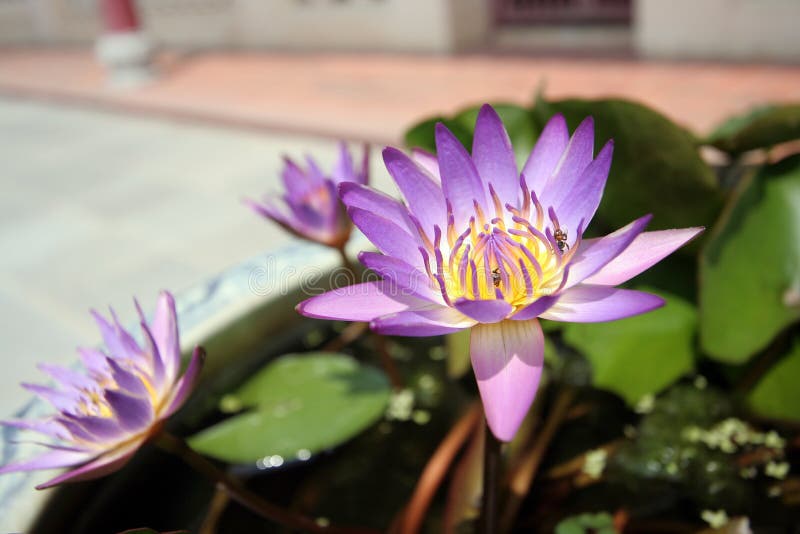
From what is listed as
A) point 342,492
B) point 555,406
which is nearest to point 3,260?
point 342,492

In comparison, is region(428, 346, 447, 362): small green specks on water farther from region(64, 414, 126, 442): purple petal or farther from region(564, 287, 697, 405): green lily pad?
region(64, 414, 126, 442): purple petal

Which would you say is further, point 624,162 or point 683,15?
point 683,15

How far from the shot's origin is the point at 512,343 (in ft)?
1.05

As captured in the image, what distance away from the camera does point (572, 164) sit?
35 centimetres

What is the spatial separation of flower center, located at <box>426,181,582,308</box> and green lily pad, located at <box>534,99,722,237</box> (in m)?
0.26

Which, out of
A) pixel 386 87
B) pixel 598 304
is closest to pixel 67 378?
pixel 598 304

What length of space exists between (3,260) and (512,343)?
160 centimetres

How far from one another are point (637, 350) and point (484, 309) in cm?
36

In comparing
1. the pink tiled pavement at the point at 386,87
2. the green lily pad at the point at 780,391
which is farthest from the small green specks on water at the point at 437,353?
the pink tiled pavement at the point at 386,87

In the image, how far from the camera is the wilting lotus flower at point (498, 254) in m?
0.31

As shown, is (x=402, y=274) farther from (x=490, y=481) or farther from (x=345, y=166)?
(x=345, y=166)

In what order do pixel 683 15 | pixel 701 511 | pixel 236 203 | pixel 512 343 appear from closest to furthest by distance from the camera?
pixel 512 343, pixel 701 511, pixel 236 203, pixel 683 15

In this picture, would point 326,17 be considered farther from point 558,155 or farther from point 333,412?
point 558,155

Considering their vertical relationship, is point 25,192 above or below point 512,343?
below
